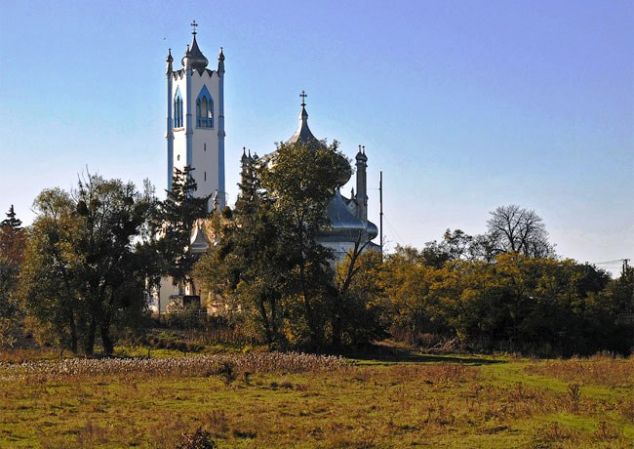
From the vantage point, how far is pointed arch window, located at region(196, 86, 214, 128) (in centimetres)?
9850

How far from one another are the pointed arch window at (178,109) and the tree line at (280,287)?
180ft

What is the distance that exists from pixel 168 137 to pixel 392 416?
8071 centimetres

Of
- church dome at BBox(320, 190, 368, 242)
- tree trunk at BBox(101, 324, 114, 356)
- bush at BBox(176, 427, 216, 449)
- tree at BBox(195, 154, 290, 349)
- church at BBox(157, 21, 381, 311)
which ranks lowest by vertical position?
bush at BBox(176, 427, 216, 449)

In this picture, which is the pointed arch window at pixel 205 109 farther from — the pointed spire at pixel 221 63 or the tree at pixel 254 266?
the tree at pixel 254 266

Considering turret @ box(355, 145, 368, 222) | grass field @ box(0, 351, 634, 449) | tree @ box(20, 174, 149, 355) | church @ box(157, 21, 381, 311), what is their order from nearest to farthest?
grass field @ box(0, 351, 634, 449), tree @ box(20, 174, 149, 355), turret @ box(355, 145, 368, 222), church @ box(157, 21, 381, 311)

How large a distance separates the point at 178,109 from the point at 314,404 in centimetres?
8016

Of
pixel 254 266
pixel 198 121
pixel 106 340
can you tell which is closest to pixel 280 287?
pixel 254 266

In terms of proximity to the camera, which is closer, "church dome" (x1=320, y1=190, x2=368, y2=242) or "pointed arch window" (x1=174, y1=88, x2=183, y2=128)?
"church dome" (x1=320, y1=190, x2=368, y2=242)

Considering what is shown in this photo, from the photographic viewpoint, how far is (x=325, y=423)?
757 inches

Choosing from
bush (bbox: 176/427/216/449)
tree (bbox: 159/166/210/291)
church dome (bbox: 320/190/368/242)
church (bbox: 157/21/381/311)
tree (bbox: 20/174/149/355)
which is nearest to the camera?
bush (bbox: 176/427/216/449)

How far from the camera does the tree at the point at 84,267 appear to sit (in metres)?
38.9

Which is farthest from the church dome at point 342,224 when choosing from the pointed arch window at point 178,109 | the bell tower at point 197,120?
the pointed arch window at point 178,109

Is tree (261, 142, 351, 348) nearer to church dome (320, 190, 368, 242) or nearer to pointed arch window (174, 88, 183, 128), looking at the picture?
church dome (320, 190, 368, 242)

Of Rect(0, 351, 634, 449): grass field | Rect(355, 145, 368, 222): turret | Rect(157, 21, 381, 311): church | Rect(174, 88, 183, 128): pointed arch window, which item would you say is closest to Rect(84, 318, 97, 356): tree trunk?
Rect(0, 351, 634, 449): grass field
